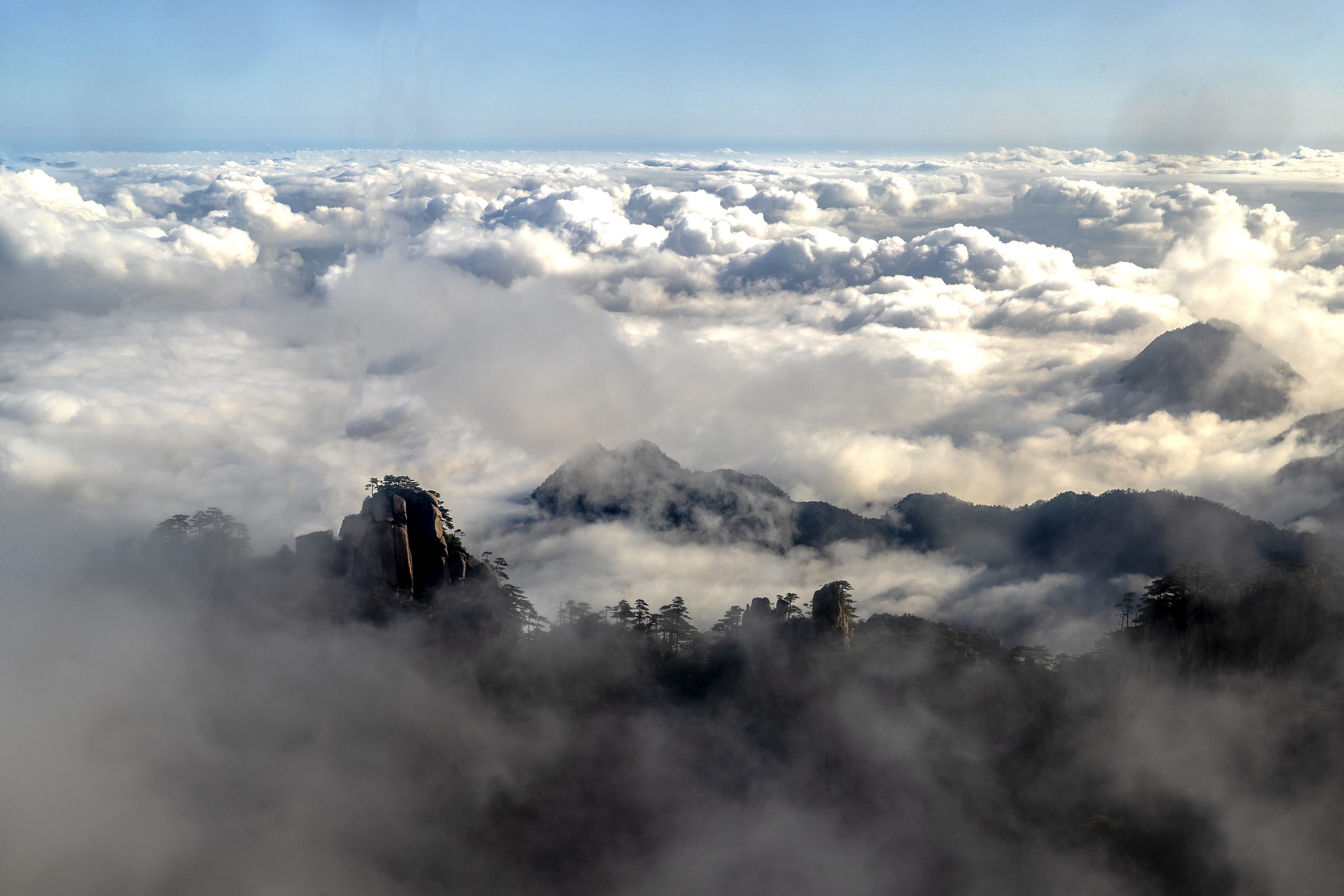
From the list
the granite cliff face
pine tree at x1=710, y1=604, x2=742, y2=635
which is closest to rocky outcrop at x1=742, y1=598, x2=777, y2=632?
pine tree at x1=710, y1=604, x2=742, y2=635

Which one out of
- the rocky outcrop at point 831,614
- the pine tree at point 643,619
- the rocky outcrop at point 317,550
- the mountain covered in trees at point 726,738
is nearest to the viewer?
the mountain covered in trees at point 726,738

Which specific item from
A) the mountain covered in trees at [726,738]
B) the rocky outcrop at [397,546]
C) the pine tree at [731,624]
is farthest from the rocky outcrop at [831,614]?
the rocky outcrop at [397,546]

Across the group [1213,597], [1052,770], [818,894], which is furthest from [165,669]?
[1213,597]

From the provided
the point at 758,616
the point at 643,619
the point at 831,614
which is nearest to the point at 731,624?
the point at 758,616

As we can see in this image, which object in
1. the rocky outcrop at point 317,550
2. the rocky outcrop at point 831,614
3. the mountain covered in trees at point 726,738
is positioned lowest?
the mountain covered in trees at point 726,738

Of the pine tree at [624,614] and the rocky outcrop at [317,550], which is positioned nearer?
the rocky outcrop at [317,550]

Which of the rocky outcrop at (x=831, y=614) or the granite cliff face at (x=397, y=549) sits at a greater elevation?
the granite cliff face at (x=397, y=549)

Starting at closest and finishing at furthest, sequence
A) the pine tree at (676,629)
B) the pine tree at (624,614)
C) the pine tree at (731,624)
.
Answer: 1. the pine tree at (676,629)
2. the pine tree at (731,624)
3. the pine tree at (624,614)

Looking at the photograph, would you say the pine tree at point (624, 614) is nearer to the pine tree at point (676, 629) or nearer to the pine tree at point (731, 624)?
the pine tree at point (676, 629)
